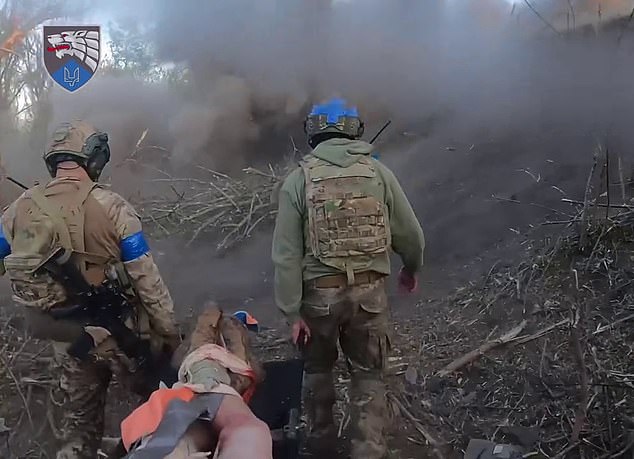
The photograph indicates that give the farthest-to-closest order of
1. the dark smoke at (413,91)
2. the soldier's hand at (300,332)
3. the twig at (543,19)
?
the twig at (543,19)
the dark smoke at (413,91)
the soldier's hand at (300,332)

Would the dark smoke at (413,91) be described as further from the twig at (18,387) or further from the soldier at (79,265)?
the soldier at (79,265)

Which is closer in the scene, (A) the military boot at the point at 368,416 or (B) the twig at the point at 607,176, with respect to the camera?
(A) the military boot at the point at 368,416

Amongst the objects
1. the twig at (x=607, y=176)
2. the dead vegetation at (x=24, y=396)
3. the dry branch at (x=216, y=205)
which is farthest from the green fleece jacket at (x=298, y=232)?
the dry branch at (x=216, y=205)

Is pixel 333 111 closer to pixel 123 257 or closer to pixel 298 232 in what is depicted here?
pixel 298 232

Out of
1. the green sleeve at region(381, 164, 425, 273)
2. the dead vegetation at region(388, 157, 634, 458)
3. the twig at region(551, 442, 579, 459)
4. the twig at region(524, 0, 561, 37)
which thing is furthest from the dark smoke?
the twig at region(551, 442, 579, 459)

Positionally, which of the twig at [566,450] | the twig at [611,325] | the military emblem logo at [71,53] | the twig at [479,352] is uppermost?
the military emblem logo at [71,53]

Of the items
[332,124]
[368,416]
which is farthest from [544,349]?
[332,124]

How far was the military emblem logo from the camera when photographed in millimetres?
3945

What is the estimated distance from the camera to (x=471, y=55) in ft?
16.5

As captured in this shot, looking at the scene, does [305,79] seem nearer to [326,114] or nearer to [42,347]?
[326,114]

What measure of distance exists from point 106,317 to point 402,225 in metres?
1.25

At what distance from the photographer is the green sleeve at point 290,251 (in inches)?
115

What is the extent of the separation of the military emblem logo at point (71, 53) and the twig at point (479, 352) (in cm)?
245

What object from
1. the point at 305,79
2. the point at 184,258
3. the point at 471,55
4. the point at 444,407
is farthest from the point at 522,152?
→ the point at 184,258
